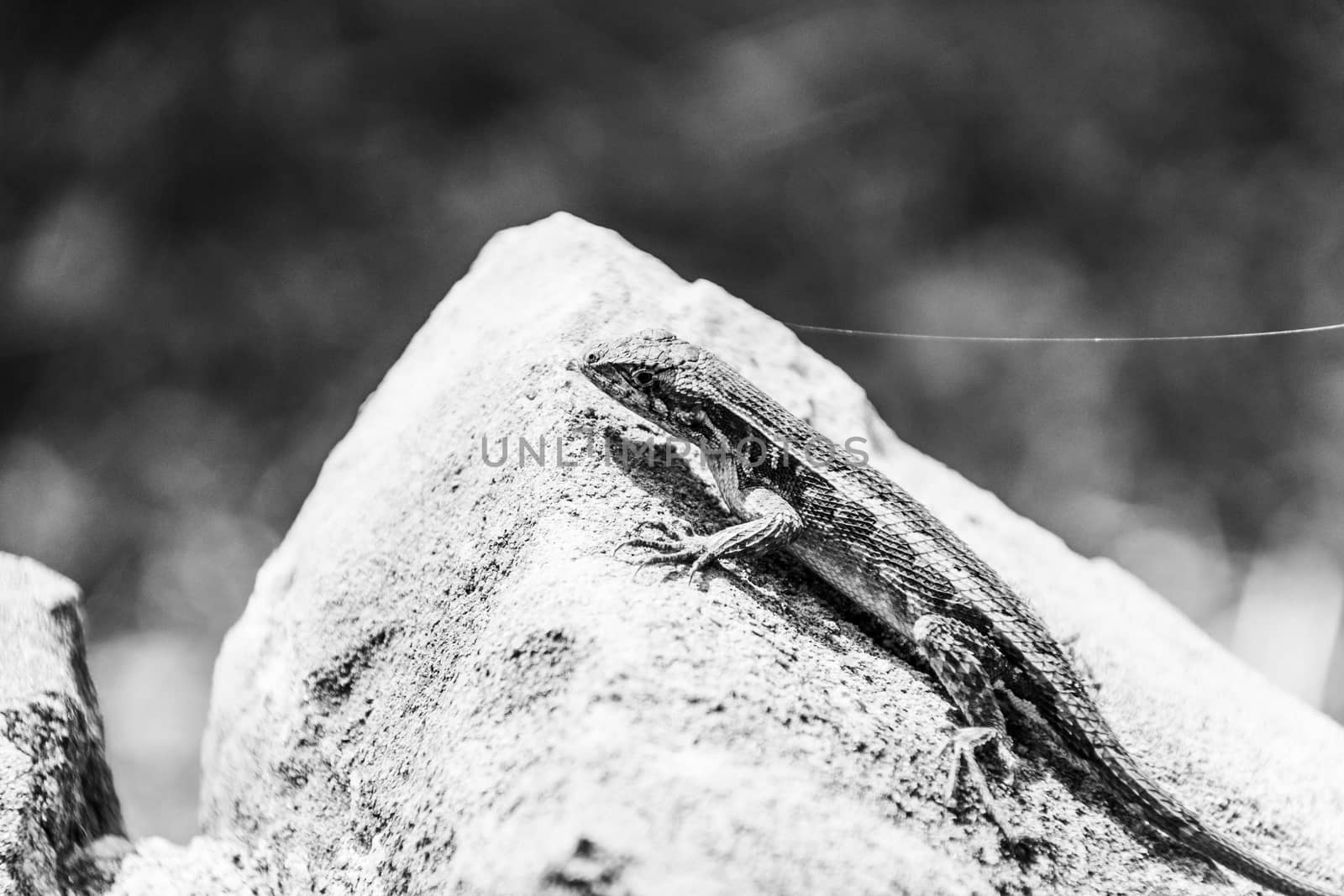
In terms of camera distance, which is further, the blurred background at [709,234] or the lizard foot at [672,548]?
the blurred background at [709,234]

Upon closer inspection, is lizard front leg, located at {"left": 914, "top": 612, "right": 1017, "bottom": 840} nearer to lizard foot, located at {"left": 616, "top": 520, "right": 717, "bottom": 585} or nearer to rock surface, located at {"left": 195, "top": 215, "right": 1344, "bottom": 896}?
rock surface, located at {"left": 195, "top": 215, "right": 1344, "bottom": 896}

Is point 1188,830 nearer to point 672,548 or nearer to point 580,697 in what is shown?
point 672,548

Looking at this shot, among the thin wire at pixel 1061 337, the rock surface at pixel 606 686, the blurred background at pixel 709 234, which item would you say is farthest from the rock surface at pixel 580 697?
the blurred background at pixel 709 234

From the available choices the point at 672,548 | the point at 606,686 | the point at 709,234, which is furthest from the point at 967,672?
A: the point at 709,234

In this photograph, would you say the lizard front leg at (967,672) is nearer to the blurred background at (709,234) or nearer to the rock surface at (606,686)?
the rock surface at (606,686)

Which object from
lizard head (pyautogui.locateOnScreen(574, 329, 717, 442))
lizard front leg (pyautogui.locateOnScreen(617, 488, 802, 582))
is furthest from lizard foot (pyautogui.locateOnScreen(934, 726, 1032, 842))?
lizard head (pyautogui.locateOnScreen(574, 329, 717, 442))

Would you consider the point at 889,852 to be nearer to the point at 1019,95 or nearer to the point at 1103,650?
the point at 1103,650
